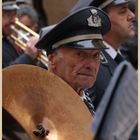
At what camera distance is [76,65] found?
3713mm

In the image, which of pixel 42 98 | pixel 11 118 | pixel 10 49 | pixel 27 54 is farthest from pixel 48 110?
pixel 10 49

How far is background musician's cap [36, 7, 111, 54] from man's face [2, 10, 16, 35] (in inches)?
122

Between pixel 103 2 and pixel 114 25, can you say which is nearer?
pixel 103 2

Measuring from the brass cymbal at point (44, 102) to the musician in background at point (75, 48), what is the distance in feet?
1.96

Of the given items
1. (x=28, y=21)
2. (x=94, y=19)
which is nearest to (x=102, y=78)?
(x=94, y=19)

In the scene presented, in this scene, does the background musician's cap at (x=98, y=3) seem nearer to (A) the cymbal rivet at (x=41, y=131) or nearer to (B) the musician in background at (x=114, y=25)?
(B) the musician in background at (x=114, y=25)

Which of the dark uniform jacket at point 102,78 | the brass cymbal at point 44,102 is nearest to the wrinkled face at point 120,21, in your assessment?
the dark uniform jacket at point 102,78

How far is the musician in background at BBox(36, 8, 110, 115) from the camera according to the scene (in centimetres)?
367

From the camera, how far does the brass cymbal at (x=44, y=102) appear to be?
9.20ft

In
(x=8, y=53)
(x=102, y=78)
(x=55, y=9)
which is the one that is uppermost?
(x=102, y=78)

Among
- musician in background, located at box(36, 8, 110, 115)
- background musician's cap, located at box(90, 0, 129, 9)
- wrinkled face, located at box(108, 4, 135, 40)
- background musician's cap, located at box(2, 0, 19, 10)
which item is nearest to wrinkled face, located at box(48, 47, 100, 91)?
musician in background, located at box(36, 8, 110, 115)

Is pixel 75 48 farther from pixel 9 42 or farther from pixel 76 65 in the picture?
pixel 9 42

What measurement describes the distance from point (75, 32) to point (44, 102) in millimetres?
939

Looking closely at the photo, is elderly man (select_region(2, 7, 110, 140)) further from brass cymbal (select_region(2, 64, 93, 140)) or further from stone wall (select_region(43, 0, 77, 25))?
stone wall (select_region(43, 0, 77, 25))
